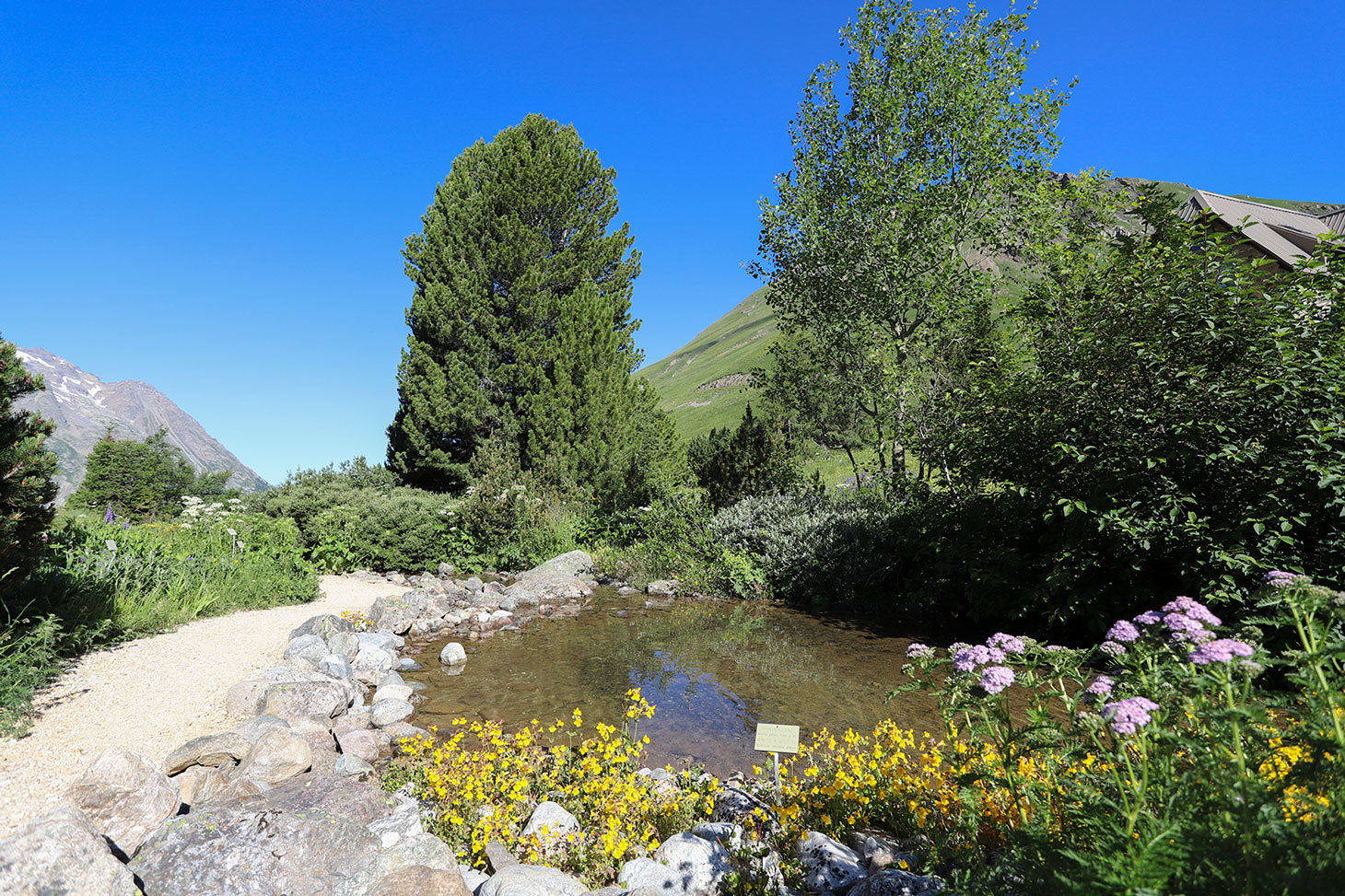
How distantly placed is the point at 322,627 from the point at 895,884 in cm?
757

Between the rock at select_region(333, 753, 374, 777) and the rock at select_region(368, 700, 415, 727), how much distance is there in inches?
44.1

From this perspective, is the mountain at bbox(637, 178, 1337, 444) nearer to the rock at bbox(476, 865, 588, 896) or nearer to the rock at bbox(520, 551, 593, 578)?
the rock at bbox(520, 551, 593, 578)

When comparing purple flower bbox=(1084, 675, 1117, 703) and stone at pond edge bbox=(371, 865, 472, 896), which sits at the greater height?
purple flower bbox=(1084, 675, 1117, 703)

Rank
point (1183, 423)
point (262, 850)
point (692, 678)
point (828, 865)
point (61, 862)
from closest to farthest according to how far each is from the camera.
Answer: point (61, 862)
point (262, 850)
point (828, 865)
point (1183, 423)
point (692, 678)

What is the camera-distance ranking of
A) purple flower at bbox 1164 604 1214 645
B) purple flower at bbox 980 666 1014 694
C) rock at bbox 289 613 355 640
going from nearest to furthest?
1. purple flower at bbox 1164 604 1214 645
2. purple flower at bbox 980 666 1014 694
3. rock at bbox 289 613 355 640

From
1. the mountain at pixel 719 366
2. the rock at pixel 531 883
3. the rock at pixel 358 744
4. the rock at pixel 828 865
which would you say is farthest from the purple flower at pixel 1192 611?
the mountain at pixel 719 366

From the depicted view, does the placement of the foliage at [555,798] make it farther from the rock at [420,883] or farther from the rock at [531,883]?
the rock at [420,883]

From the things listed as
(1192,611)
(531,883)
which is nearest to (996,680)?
(1192,611)

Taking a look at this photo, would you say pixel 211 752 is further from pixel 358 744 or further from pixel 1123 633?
pixel 1123 633

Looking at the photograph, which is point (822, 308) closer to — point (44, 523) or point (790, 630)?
point (790, 630)

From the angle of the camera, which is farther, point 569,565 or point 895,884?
point 569,565

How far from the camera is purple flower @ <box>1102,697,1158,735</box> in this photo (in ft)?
6.06

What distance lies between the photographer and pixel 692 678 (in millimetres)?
7523

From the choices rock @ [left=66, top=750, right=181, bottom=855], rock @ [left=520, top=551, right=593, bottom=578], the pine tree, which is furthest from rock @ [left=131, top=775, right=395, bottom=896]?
the pine tree
